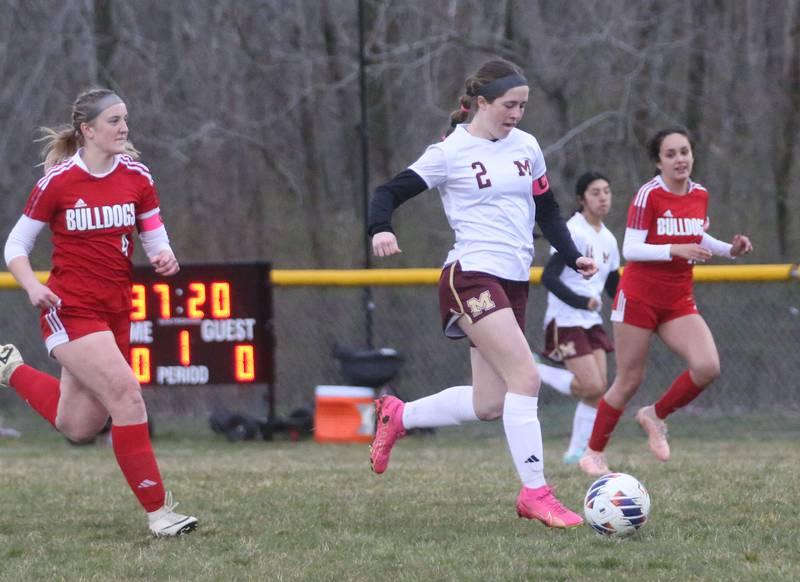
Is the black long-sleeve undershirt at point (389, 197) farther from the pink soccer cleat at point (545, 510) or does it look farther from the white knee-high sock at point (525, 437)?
the pink soccer cleat at point (545, 510)

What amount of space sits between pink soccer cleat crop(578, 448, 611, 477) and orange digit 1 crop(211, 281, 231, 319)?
3.85 m

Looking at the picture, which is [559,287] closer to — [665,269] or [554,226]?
[665,269]

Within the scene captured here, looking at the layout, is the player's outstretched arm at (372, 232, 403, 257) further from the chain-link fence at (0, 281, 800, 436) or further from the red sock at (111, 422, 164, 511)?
the chain-link fence at (0, 281, 800, 436)

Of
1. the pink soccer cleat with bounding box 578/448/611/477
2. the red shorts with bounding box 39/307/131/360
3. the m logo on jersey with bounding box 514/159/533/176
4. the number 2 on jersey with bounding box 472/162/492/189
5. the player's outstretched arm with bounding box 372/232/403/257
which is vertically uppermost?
the m logo on jersey with bounding box 514/159/533/176

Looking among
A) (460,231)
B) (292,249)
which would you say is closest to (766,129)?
(292,249)

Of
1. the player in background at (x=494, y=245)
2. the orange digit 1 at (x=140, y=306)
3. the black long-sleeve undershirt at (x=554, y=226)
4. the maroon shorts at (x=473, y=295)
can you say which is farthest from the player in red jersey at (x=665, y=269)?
the orange digit 1 at (x=140, y=306)

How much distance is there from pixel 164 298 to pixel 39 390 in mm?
4628

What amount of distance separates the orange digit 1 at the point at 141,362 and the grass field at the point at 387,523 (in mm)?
1158

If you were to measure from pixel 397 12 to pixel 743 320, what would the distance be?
6.11 metres

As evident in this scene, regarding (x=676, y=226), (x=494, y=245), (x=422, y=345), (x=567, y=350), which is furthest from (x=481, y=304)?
(x=422, y=345)

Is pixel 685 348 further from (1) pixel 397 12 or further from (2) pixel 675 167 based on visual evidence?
(1) pixel 397 12

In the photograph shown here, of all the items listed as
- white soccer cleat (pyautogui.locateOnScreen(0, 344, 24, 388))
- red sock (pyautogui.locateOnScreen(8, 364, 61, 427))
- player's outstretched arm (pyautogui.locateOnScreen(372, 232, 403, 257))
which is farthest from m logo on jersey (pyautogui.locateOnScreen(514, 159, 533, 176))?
white soccer cleat (pyautogui.locateOnScreen(0, 344, 24, 388))

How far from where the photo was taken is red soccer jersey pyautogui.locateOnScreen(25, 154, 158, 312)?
19.2ft

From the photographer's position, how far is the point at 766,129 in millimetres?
15930
